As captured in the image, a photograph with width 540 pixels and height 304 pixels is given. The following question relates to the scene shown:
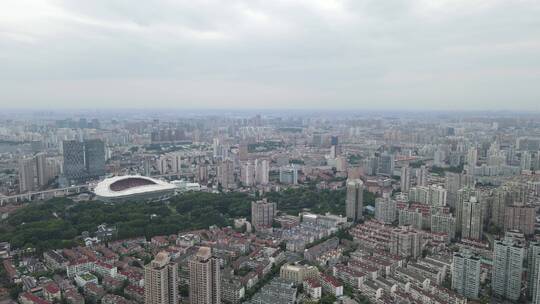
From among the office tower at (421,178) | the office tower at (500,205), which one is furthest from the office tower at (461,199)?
the office tower at (421,178)

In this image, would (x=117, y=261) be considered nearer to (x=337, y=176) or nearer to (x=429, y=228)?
(x=429, y=228)

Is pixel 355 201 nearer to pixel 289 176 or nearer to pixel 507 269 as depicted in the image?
pixel 507 269

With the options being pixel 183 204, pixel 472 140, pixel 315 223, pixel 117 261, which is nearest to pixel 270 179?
pixel 183 204

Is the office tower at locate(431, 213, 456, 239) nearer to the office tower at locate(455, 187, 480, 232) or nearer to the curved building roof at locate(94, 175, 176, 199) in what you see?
the office tower at locate(455, 187, 480, 232)

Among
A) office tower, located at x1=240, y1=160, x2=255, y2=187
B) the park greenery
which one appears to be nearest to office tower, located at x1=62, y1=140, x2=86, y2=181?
the park greenery

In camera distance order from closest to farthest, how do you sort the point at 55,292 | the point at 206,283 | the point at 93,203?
the point at 206,283, the point at 55,292, the point at 93,203

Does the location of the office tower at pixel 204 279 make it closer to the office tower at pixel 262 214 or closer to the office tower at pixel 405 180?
the office tower at pixel 262 214

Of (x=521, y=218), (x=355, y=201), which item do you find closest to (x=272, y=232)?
(x=355, y=201)
